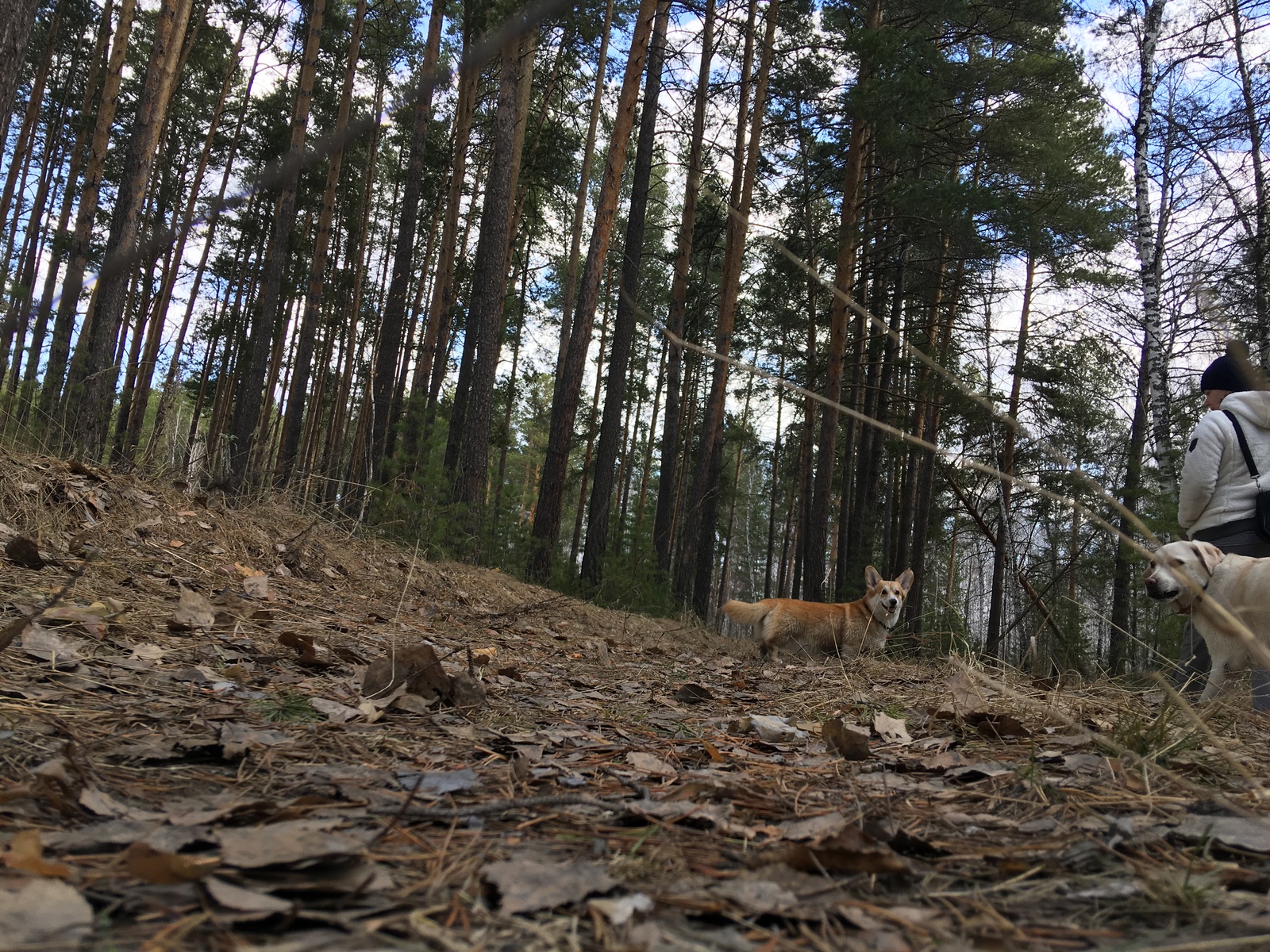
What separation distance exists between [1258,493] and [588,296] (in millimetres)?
9781

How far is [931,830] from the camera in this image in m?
1.50

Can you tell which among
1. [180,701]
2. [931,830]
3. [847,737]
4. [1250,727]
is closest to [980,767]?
[847,737]

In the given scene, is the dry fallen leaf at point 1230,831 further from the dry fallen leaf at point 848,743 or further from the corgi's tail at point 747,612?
the corgi's tail at point 747,612

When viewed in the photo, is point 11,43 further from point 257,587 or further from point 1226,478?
point 1226,478

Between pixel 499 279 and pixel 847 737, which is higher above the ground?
pixel 499 279

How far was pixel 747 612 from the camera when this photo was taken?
7586mm

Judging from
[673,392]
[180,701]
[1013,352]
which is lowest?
[180,701]

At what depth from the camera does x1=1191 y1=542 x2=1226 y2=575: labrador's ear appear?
3891 mm

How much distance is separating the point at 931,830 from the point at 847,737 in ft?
2.40

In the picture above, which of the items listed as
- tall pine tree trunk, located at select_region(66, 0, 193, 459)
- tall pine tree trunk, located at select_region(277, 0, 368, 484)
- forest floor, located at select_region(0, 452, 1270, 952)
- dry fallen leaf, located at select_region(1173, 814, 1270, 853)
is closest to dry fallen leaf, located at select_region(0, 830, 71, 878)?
forest floor, located at select_region(0, 452, 1270, 952)

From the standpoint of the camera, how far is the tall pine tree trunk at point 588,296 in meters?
12.2

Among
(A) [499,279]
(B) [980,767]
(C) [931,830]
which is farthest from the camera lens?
(A) [499,279]

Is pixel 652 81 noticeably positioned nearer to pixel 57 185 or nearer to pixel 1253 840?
pixel 1253 840

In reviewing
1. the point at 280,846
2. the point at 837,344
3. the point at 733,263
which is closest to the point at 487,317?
the point at 837,344
